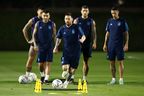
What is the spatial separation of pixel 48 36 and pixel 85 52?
146 centimetres

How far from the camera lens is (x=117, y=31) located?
18.4 meters

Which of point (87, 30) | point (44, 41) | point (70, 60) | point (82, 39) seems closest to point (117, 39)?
point (87, 30)

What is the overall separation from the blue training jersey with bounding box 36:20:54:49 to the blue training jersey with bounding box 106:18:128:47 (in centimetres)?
185

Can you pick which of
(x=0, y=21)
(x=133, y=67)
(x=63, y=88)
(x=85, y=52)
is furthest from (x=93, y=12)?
(x=63, y=88)

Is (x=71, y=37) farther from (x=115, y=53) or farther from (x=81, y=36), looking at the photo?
(x=115, y=53)

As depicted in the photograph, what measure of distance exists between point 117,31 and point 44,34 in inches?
88.2

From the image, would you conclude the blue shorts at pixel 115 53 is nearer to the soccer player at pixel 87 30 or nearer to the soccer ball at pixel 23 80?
the soccer player at pixel 87 30

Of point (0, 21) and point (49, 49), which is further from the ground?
point (0, 21)

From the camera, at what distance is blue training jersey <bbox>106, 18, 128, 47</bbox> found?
60.0 ft

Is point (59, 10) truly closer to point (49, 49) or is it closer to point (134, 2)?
point (134, 2)

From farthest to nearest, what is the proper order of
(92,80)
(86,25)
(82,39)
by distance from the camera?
(92,80) < (86,25) < (82,39)

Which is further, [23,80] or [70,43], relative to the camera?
[23,80]

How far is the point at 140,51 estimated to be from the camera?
125 ft

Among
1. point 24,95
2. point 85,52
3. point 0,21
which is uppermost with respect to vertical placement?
point 0,21
